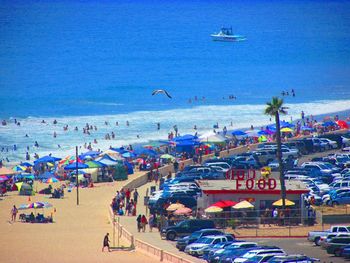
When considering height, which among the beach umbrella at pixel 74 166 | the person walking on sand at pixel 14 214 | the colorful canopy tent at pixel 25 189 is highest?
the beach umbrella at pixel 74 166

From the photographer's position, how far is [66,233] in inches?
1674

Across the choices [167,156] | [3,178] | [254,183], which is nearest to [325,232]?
[254,183]

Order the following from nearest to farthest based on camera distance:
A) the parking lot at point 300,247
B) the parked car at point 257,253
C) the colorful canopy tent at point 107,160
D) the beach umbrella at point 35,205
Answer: the parked car at point 257,253, the parking lot at point 300,247, the beach umbrella at point 35,205, the colorful canopy tent at point 107,160

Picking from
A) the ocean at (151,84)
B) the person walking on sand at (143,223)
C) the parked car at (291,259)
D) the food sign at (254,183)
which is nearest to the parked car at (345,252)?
the parked car at (291,259)

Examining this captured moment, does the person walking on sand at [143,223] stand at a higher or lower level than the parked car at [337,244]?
higher

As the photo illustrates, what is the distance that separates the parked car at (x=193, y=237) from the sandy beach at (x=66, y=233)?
1.22 metres

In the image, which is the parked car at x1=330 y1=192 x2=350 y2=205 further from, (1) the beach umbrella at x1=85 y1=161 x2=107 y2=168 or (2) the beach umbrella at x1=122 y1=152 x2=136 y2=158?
(2) the beach umbrella at x1=122 y1=152 x2=136 y2=158

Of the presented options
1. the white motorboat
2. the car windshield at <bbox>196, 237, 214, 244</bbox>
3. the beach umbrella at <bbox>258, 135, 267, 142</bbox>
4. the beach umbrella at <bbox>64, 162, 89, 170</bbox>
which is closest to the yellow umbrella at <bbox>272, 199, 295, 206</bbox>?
the car windshield at <bbox>196, 237, 214, 244</bbox>

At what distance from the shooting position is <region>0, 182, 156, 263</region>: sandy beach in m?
37.4

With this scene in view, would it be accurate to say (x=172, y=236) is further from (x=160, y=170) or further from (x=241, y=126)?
(x=241, y=126)

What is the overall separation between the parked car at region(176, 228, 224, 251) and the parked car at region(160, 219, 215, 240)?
4.17 feet

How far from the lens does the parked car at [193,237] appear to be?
36.6 metres

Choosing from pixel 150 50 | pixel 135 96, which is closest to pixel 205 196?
pixel 135 96

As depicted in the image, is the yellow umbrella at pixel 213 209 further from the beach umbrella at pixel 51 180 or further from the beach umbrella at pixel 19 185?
the beach umbrella at pixel 51 180
